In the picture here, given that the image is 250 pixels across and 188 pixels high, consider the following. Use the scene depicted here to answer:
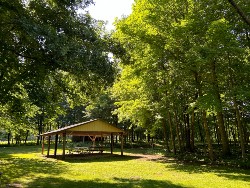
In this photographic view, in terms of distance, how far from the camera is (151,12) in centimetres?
1912

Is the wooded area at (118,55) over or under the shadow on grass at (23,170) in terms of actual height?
over

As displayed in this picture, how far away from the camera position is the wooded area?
10469 millimetres

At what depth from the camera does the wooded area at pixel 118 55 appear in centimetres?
1047

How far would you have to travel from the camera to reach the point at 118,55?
13828mm

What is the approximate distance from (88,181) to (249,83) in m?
12.8

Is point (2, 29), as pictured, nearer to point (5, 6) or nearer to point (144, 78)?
point (5, 6)

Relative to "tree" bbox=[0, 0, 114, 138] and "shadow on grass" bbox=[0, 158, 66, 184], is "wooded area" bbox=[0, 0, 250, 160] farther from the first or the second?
"shadow on grass" bbox=[0, 158, 66, 184]

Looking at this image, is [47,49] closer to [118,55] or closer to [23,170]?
[118,55]

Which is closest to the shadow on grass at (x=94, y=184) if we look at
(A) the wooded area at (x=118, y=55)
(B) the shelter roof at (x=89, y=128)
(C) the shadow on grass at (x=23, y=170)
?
(C) the shadow on grass at (x=23, y=170)

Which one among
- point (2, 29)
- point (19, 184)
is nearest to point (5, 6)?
point (2, 29)

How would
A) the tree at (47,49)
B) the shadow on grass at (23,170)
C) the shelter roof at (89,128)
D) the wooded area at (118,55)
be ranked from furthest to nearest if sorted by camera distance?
the shelter roof at (89,128) < the shadow on grass at (23,170) < the wooded area at (118,55) < the tree at (47,49)

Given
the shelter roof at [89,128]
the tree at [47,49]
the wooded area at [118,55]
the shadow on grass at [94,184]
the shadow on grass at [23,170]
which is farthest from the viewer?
the shelter roof at [89,128]

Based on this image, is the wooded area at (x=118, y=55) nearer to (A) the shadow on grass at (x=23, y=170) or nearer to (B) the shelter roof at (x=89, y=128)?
(A) the shadow on grass at (x=23, y=170)

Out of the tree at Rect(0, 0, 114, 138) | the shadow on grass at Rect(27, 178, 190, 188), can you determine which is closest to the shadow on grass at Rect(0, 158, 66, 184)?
the shadow on grass at Rect(27, 178, 190, 188)
